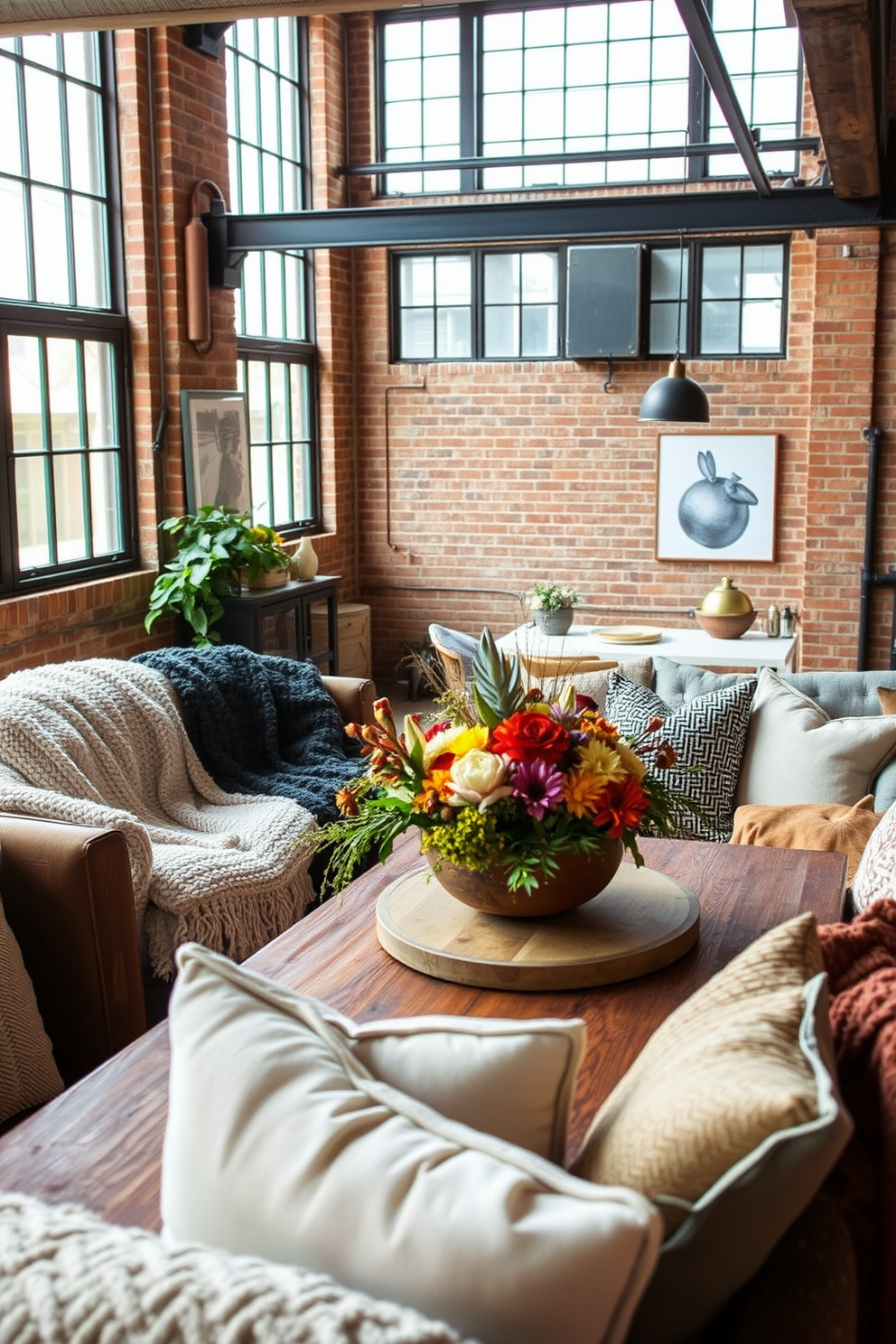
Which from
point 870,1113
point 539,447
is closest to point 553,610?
point 539,447


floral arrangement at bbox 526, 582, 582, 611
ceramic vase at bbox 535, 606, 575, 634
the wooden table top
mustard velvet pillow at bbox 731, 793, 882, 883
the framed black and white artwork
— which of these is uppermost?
the framed black and white artwork

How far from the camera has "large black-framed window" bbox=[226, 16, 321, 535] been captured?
705 cm

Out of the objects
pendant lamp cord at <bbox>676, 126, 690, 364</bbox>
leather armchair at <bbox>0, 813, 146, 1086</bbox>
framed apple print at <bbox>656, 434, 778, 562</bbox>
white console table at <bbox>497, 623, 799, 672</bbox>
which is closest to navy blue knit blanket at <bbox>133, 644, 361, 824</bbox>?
white console table at <bbox>497, 623, 799, 672</bbox>

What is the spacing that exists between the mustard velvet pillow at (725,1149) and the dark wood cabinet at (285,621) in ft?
15.6

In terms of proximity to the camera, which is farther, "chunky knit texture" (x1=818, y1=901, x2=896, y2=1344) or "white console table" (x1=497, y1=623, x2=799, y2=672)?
"white console table" (x1=497, y1=623, x2=799, y2=672)

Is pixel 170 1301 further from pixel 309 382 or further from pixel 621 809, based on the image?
pixel 309 382

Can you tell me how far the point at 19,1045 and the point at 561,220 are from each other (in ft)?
14.2

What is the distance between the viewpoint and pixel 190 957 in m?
1.34

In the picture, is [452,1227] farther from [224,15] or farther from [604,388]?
[604,388]

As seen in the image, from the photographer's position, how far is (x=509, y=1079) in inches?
49.2

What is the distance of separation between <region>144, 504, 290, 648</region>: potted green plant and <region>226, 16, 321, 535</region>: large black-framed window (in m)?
0.94

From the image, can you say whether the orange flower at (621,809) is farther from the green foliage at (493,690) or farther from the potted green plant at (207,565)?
the potted green plant at (207,565)

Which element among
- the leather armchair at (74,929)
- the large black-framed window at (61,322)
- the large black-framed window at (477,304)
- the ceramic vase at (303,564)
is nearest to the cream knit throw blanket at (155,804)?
the leather armchair at (74,929)

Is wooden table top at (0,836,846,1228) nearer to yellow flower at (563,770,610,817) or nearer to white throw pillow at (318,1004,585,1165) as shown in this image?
yellow flower at (563,770,610,817)
